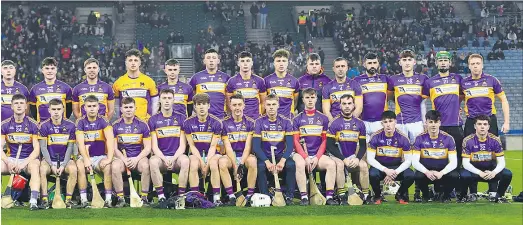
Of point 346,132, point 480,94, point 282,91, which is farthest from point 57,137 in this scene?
point 480,94

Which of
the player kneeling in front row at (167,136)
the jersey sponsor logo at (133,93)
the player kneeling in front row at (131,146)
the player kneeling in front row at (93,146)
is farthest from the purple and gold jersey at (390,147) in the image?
the player kneeling in front row at (93,146)

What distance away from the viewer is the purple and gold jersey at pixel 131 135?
11.2 meters

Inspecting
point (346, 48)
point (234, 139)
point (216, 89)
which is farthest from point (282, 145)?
point (346, 48)

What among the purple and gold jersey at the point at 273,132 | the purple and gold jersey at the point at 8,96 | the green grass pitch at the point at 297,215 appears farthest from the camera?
the purple and gold jersey at the point at 8,96

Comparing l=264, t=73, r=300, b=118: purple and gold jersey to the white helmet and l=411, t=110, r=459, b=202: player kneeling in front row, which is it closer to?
the white helmet

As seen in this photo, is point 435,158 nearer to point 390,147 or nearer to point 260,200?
point 390,147

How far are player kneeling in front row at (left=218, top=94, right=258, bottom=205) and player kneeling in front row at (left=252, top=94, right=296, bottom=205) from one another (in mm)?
109

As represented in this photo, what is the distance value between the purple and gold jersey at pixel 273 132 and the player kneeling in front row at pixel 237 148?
0.16m

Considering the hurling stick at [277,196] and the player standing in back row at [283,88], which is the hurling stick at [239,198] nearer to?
the hurling stick at [277,196]

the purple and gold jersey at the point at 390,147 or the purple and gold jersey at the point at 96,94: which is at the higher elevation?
the purple and gold jersey at the point at 96,94

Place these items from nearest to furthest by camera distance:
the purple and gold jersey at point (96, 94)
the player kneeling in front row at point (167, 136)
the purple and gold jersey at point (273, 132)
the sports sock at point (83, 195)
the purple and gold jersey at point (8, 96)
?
1. the sports sock at point (83, 195)
2. the player kneeling in front row at point (167, 136)
3. the purple and gold jersey at point (273, 132)
4. the purple and gold jersey at point (96, 94)
5. the purple and gold jersey at point (8, 96)

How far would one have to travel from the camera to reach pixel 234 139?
11297mm

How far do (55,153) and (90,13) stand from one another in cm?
2383

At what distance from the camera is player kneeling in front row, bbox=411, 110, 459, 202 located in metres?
11.2
